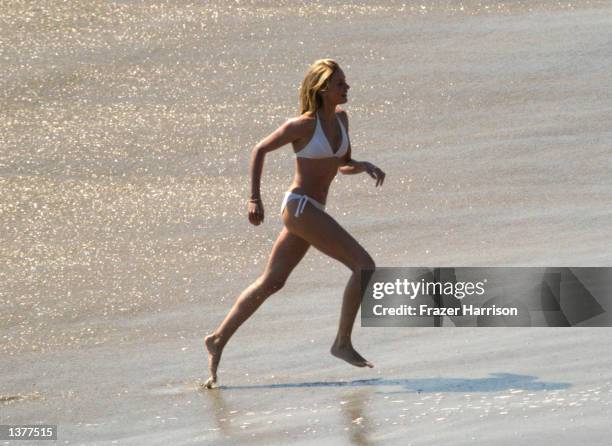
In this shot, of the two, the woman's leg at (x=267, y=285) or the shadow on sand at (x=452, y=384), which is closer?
the shadow on sand at (x=452, y=384)

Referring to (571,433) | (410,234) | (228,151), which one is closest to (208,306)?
(410,234)

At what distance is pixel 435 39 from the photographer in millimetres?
11562

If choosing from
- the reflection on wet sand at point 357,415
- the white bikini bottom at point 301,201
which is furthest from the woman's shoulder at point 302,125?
the reflection on wet sand at point 357,415

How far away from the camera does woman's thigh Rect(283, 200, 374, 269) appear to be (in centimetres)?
664

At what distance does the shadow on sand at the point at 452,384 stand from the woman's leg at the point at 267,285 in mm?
314

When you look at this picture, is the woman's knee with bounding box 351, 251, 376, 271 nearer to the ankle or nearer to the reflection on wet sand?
the ankle

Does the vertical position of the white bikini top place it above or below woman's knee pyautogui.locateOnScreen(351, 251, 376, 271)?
above

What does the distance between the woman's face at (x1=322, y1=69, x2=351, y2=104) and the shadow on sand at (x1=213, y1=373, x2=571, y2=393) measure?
4.41ft

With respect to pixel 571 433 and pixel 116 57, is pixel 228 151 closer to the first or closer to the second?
pixel 116 57

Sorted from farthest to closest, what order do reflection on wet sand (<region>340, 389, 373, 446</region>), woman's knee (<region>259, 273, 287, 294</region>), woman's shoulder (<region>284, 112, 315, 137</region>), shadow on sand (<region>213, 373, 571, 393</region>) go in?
1. woman's knee (<region>259, 273, 287, 294</region>)
2. woman's shoulder (<region>284, 112, 315, 137</region>)
3. shadow on sand (<region>213, 373, 571, 393</region>)
4. reflection on wet sand (<region>340, 389, 373, 446</region>)

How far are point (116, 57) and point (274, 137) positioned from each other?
510cm

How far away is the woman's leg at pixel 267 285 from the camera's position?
6.82 metres

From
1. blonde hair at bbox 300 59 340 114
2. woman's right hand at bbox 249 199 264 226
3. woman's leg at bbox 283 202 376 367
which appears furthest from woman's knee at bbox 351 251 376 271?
blonde hair at bbox 300 59 340 114

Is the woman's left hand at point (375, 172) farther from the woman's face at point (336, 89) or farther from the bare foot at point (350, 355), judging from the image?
the bare foot at point (350, 355)
